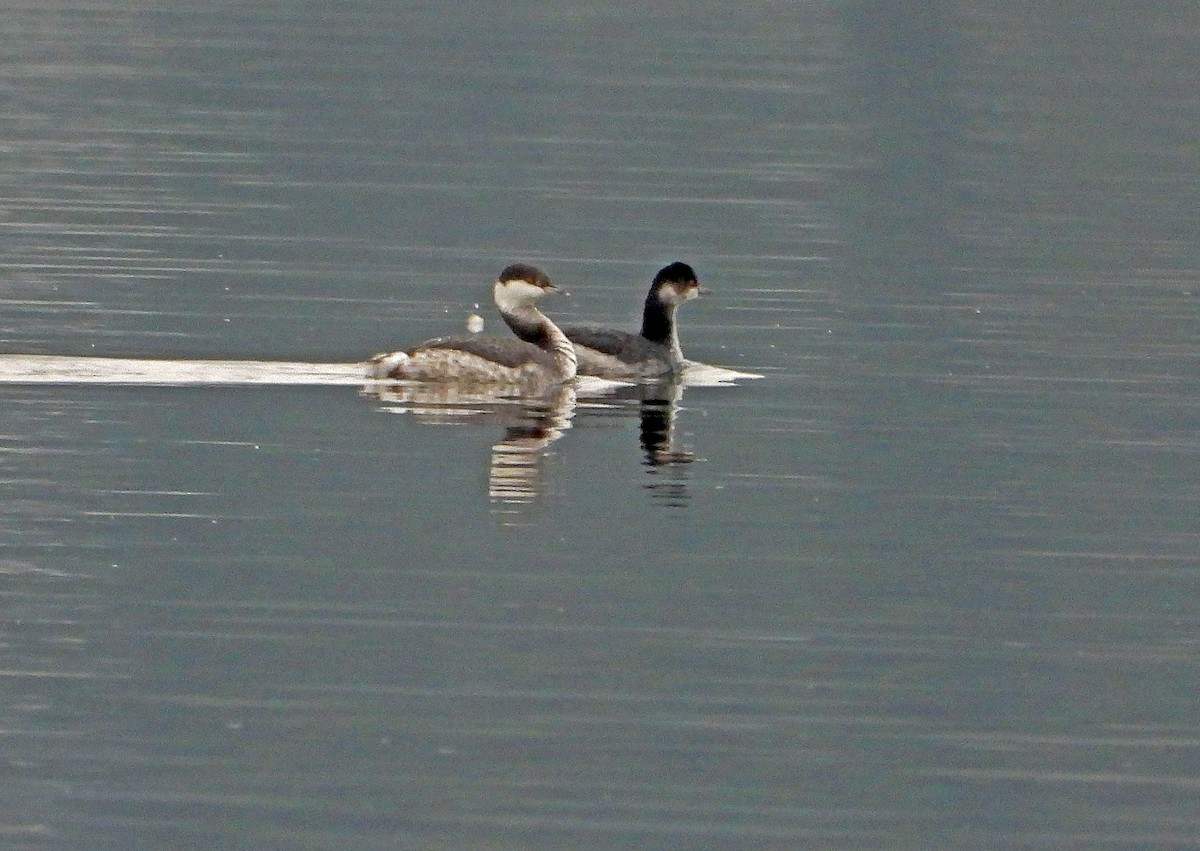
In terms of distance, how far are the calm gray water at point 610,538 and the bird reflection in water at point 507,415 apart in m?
0.06

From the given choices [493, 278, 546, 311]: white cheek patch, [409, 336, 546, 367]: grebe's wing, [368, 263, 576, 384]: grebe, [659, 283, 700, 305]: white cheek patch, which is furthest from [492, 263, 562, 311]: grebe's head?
[409, 336, 546, 367]: grebe's wing

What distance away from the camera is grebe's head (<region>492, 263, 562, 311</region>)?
2505 cm

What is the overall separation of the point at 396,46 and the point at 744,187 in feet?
135

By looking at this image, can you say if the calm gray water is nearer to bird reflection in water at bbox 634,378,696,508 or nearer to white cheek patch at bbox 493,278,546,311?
bird reflection in water at bbox 634,378,696,508

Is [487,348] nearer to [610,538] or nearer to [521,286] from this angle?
[521,286]

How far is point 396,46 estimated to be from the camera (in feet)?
279

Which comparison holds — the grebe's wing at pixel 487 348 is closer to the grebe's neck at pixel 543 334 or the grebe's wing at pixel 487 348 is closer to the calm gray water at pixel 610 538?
the calm gray water at pixel 610 538

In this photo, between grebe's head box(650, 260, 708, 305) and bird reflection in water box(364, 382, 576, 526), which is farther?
grebe's head box(650, 260, 708, 305)

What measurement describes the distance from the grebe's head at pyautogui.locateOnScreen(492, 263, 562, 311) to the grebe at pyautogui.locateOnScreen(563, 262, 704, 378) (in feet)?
1.54

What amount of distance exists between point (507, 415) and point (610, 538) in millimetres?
4934

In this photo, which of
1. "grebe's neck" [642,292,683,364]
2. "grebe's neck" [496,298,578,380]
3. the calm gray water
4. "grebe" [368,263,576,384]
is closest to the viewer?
the calm gray water

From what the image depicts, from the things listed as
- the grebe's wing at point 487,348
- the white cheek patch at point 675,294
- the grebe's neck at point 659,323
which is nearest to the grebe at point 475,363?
the grebe's wing at point 487,348

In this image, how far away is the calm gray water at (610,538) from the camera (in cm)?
1241

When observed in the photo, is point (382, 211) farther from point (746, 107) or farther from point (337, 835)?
point (337, 835)
